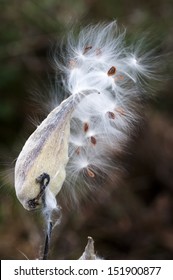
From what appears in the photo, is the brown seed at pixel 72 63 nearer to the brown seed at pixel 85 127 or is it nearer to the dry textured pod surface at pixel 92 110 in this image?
the dry textured pod surface at pixel 92 110

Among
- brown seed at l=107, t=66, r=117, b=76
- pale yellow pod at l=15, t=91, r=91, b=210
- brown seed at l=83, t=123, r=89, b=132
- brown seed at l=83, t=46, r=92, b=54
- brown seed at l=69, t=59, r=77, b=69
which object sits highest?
brown seed at l=83, t=46, r=92, b=54

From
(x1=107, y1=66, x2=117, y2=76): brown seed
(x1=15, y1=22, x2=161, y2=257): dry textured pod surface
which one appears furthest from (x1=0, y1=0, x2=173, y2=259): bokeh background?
(x1=107, y1=66, x2=117, y2=76): brown seed

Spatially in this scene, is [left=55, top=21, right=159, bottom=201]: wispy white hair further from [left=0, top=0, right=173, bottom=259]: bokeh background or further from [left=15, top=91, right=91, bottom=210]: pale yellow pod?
[left=0, top=0, right=173, bottom=259]: bokeh background

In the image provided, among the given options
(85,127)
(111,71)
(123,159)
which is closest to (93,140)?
(85,127)

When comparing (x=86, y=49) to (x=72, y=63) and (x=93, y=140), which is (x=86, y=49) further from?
(x=93, y=140)

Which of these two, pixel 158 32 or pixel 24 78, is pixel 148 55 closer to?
pixel 158 32
